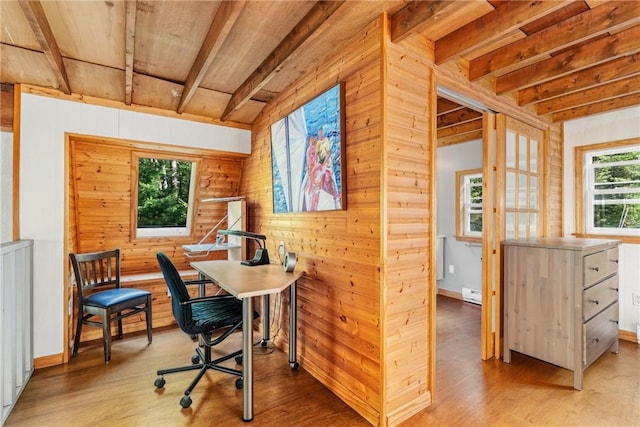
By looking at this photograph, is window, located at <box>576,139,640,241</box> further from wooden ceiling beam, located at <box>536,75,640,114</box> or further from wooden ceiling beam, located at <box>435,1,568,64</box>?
wooden ceiling beam, located at <box>435,1,568,64</box>

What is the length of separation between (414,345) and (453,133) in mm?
3327

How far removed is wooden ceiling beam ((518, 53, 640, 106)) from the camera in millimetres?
2385

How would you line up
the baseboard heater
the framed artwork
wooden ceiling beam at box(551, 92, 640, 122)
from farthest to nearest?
the baseboard heater
wooden ceiling beam at box(551, 92, 640, 122)
the framed artwork

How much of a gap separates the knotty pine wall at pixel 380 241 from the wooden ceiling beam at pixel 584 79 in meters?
1.47

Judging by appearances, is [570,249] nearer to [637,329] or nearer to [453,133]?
[637,329]

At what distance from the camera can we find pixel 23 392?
2209 mm

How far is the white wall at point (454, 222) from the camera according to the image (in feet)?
14.6

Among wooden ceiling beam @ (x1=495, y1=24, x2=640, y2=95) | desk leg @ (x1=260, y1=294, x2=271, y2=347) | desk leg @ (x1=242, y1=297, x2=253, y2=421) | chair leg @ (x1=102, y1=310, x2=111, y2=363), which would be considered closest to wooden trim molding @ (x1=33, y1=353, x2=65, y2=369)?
chair leg @ (x1=102, y1=310, x2=111, y2=363)

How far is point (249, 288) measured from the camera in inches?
76.3

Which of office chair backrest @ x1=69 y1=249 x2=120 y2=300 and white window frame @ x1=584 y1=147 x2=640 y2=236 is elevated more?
white window frame @ x1=584 y1=147 x2=640 y2=236

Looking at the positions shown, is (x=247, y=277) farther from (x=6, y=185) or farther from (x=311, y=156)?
(x=6, y=185)

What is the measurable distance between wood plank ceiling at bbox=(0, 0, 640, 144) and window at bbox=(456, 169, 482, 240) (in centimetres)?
166

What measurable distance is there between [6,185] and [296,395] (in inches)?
118

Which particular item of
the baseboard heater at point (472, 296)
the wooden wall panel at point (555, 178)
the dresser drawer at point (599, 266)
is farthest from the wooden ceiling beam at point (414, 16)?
the baseboard heater at point (472, 296)
